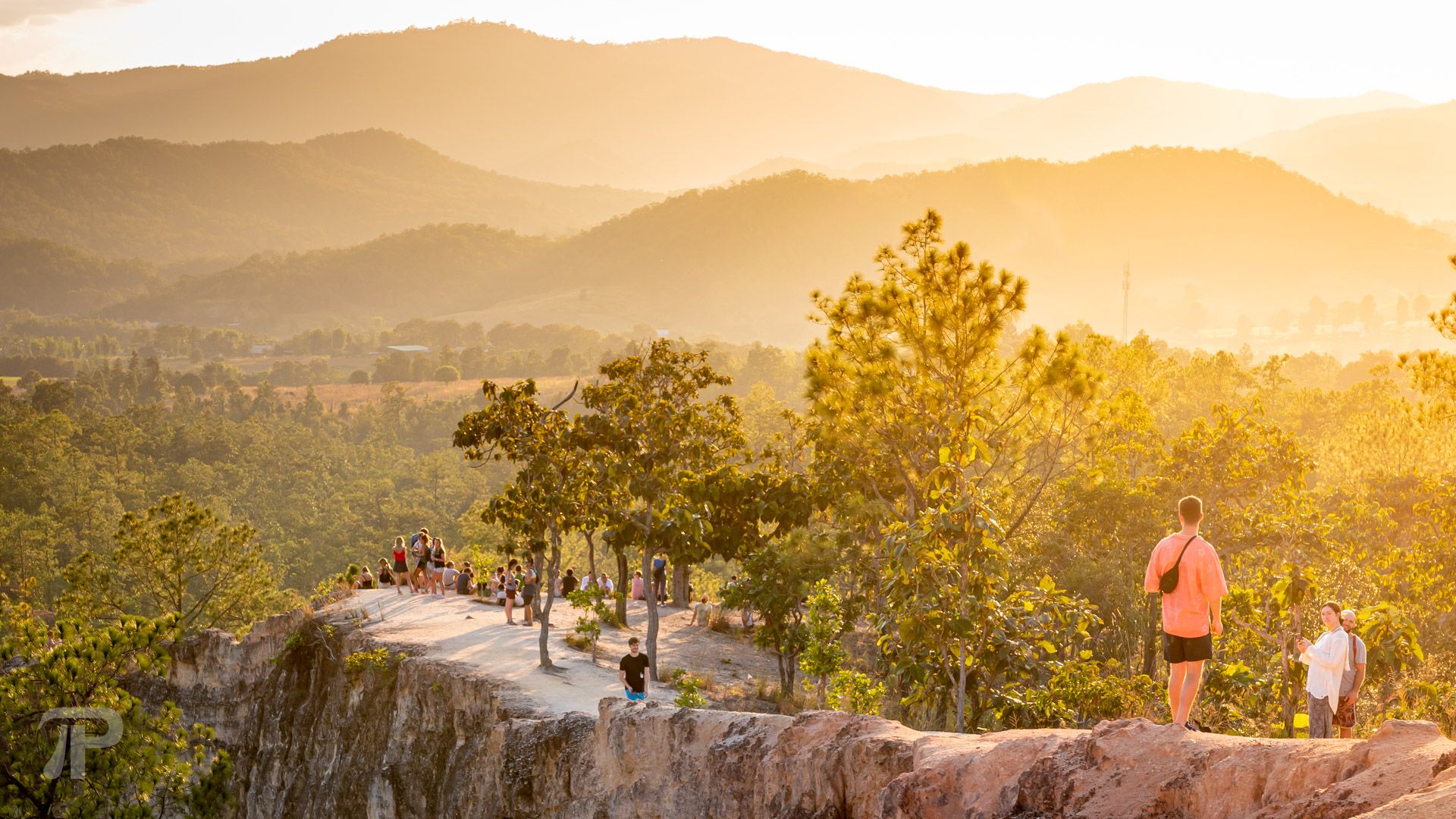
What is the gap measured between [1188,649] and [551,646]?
1570cm

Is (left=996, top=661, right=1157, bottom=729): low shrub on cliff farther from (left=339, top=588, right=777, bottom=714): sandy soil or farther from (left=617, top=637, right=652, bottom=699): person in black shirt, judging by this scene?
(left=339, top=588, right=777, bottom=714): sandy soil

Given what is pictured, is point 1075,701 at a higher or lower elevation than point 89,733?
higher

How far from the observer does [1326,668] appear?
10.6 meters

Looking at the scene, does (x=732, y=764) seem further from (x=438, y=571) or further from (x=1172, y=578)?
(x=438, y=571)

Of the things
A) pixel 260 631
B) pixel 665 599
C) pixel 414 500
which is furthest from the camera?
pixel 414 500

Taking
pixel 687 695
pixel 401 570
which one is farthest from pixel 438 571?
pixel 687 695

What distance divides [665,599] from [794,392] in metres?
98.1

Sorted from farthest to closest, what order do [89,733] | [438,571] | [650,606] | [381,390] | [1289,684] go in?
[381,390], [438,571], [89,733], [650,606], [1289,684]

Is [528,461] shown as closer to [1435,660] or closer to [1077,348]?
[1077,348]

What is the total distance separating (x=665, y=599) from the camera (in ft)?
101

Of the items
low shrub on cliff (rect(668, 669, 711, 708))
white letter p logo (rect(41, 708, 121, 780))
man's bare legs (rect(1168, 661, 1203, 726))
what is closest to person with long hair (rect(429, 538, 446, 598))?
white letter p logo (rect(41, 708, 121, 780))

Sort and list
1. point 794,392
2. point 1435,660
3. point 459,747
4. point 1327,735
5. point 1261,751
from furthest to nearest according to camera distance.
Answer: point 794,392 → point 1435,660 → point 459,747 → point 1327,735 → point 1261,751

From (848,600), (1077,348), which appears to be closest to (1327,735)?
(1077,348)

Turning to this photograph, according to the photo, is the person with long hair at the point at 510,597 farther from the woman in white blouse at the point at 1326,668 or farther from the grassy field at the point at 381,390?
the grassy field at the point at 381,390
